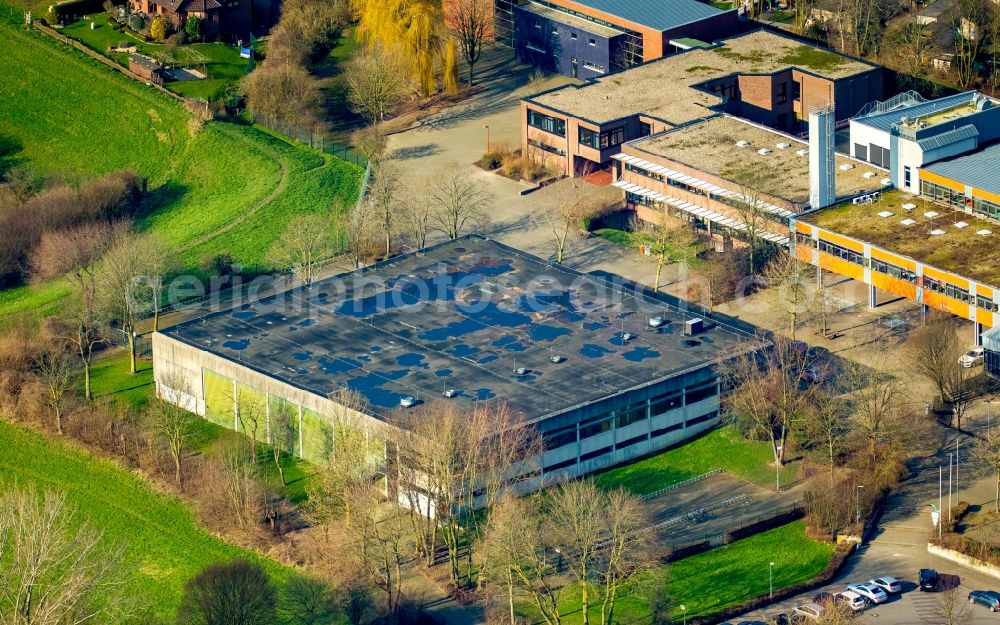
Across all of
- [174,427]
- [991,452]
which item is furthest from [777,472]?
[174,427]

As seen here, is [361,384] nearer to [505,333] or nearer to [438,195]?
[505,333]

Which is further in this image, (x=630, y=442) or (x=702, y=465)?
(x=630, y=442)

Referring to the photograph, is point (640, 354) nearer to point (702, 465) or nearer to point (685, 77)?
point (702, 465)

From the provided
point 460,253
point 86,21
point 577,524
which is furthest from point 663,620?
point 86,21

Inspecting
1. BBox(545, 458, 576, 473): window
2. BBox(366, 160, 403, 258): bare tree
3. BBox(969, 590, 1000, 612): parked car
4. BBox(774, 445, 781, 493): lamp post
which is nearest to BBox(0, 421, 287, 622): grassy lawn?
BBox(545, 458, 576, 473): window

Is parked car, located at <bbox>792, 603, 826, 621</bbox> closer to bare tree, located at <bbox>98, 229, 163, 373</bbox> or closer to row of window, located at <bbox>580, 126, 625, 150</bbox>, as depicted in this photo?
→ bare tree, located at <bbox>98, 229, 163, 373</bbox>

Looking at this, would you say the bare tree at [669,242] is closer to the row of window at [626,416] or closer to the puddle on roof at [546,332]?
the puddle on roof at [546,332]
